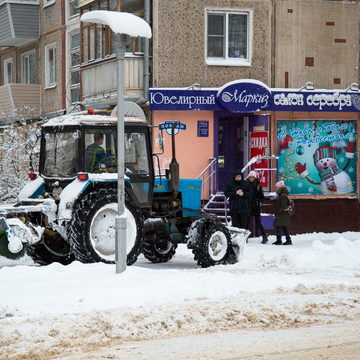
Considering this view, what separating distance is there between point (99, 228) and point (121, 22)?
10.5 feet

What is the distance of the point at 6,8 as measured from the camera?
108 ft

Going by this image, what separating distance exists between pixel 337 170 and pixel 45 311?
16634 mm

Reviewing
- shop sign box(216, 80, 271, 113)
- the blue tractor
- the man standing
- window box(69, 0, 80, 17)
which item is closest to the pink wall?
shop sign box(216, 80, 271, 113)

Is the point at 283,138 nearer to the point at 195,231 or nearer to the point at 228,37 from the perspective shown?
the point at 228,37

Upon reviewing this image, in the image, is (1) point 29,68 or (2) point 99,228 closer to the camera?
(2) point 99,228

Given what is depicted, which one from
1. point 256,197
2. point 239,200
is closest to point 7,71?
point 256,197

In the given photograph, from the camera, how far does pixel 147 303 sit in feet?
36.2

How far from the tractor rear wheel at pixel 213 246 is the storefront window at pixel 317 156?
9.39m

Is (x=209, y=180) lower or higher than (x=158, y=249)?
higher

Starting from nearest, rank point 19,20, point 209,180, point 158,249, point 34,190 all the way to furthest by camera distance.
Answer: point 34,190 < point 158,249 < point 209,180 < point 19,20

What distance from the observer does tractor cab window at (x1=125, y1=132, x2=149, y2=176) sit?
51.2 feet

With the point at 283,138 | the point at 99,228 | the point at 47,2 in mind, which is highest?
the point at 47,2

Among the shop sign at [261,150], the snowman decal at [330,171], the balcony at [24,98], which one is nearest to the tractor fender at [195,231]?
the shop sign at [261,150]

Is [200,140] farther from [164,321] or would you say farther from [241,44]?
[164,321]
